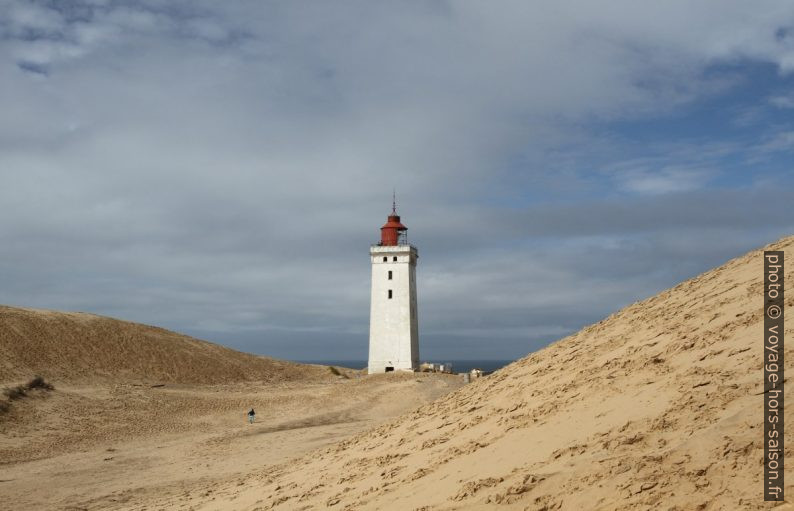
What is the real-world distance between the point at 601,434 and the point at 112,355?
41.8 metres

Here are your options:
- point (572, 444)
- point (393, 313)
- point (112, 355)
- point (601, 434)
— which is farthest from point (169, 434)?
point (601, 434)

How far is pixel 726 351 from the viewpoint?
32.5ft

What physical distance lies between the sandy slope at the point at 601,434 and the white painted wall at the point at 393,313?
106ft

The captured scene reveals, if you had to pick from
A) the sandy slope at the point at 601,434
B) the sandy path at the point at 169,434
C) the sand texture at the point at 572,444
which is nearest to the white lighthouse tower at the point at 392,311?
the sandy path at the point at 169,434

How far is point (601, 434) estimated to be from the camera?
9227 mm

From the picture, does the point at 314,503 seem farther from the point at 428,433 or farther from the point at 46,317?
the point at 46,317

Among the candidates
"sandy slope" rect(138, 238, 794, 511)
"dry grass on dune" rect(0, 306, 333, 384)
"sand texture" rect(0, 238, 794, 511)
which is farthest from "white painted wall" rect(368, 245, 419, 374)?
"sandy slope" rect(138, 238, 794, 511)

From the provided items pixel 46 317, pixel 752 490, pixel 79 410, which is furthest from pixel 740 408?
pixel 46 317

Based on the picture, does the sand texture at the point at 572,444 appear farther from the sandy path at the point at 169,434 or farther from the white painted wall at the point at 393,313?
the white painted wall at the point at 393,313

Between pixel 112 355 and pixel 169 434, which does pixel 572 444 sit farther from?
pixel 112 355

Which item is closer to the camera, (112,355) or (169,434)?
(169,434)

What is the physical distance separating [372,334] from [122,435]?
72.4ft

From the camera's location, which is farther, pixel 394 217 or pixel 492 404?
pixel 394 217

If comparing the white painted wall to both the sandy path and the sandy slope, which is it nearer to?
the sandy path
